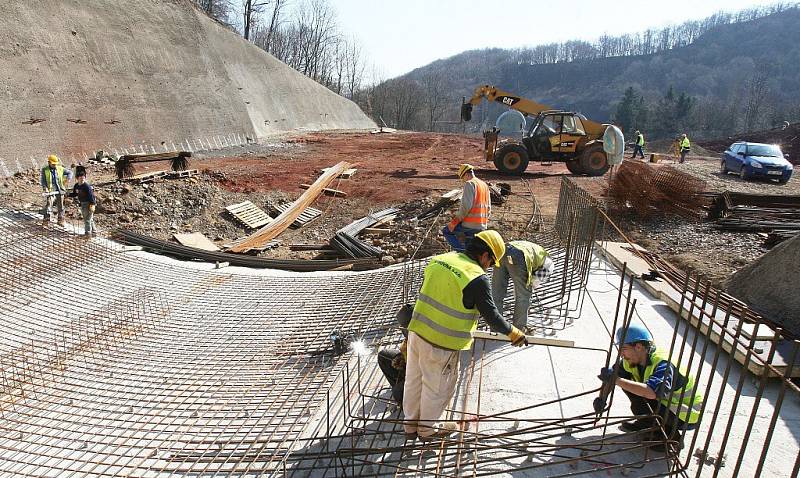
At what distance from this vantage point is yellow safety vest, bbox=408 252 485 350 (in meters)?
3.03

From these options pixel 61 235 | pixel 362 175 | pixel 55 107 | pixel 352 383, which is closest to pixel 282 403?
pixel 352 383

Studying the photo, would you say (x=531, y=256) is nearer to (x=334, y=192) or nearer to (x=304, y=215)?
(x=304, y=215)

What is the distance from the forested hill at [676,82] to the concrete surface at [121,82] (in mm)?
38328

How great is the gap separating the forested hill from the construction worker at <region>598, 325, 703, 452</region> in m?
57.5

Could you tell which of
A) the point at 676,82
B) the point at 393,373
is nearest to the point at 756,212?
the point at 393,373

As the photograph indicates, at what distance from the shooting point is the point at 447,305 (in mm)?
3059

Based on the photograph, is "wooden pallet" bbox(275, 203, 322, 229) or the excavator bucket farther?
the excavator bucket

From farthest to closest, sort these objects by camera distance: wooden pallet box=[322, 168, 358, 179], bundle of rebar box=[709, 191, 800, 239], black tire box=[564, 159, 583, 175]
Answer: wooden pallet box=[322, 168, 358, 179] → black tire box=[564, 159, 583, 175] → bundle of rebar box=[709, 191, 800, 239]

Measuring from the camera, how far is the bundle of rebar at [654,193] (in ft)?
36.4

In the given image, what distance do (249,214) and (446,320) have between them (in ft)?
32.9

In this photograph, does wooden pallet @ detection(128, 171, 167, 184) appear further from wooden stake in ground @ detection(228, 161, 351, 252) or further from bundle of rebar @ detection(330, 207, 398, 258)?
bundle of rebar @ detection(330, 207, 398, 258)

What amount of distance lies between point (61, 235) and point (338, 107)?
30651mm

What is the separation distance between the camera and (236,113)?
896 inches

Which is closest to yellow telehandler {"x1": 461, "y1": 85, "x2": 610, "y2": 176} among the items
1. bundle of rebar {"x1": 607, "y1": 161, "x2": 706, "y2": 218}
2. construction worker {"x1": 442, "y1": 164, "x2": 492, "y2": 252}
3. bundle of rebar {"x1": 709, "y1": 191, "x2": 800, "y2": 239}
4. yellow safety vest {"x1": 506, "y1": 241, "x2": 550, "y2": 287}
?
bundle of rebar {"x1": 607, "y1": 161, "x2": 706, "y2": 218}
